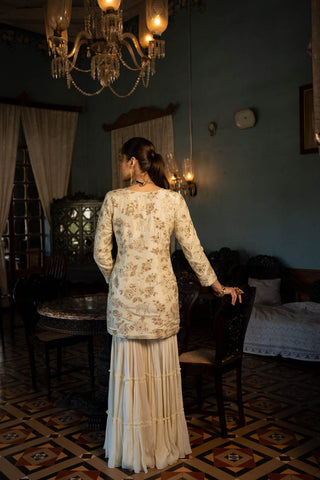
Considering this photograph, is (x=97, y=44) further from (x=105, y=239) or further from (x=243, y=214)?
(x=243, y=214)

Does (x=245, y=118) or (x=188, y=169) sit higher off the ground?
(x=245, y=118)

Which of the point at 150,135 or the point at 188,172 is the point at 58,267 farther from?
the point at 150,135

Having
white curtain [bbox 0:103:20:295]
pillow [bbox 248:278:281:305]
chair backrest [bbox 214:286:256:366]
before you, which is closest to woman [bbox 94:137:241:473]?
chair backrest [bbox 214:286:256:366]

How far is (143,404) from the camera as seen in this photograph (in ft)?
9.06

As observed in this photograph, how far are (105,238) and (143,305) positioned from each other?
1.40ft

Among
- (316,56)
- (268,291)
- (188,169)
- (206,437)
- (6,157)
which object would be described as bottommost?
(206,437)

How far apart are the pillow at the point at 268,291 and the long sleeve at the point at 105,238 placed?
326 centimetres

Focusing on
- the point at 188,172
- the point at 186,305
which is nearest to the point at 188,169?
the point at 188,172

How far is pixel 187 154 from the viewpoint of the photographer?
24.0 ft

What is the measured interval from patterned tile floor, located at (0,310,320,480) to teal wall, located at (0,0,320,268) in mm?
2144

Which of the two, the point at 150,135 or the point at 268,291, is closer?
the point at 268,291

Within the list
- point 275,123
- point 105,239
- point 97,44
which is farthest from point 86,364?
point 275,123

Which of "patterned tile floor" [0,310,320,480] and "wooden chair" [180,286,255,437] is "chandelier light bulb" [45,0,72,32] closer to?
"wooden chair" [180,286,255,437]

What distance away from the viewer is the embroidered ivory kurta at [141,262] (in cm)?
270
